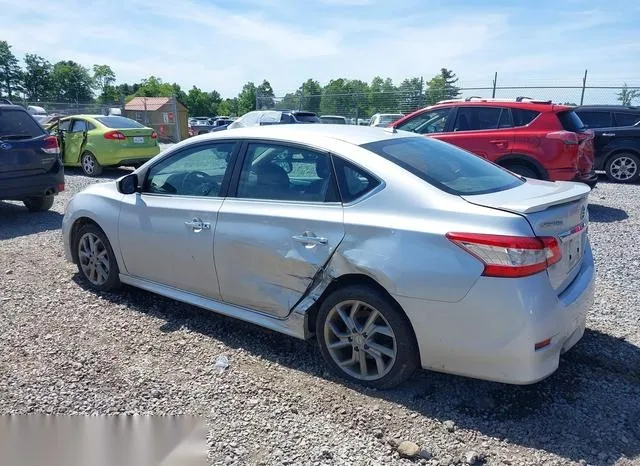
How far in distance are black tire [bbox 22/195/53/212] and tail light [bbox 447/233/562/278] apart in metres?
7.93

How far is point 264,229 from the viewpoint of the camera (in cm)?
346

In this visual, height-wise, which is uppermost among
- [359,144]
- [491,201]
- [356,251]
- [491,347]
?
[359,144]

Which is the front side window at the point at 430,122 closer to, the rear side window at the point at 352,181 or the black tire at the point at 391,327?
the rear side window at the point at 352,181

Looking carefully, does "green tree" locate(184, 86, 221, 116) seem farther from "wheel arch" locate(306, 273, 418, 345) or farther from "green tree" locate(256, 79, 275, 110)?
"wheel arch" locate(306, 273, 418, 345)

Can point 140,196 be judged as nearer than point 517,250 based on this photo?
No

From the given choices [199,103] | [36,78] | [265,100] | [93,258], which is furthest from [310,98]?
[36,78]

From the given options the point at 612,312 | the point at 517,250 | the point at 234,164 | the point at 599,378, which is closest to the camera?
the point at 517,250

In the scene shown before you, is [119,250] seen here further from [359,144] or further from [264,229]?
[359,144]

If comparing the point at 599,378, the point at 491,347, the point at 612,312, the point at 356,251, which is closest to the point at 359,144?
the point at 356,251

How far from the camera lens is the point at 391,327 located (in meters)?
3.03

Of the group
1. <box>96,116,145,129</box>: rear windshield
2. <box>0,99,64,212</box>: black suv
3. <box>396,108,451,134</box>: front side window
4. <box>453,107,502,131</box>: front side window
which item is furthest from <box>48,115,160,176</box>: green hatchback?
<box>453,107,502,131</box>: front side window

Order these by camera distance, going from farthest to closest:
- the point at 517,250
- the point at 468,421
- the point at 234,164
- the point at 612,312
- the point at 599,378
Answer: the point at 612,312, the point at 234,164, the point at 599,378, the point at 468,421, the point at 517,250

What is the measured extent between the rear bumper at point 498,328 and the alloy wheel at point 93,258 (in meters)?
2.94

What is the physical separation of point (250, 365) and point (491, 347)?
1600 millimetres
